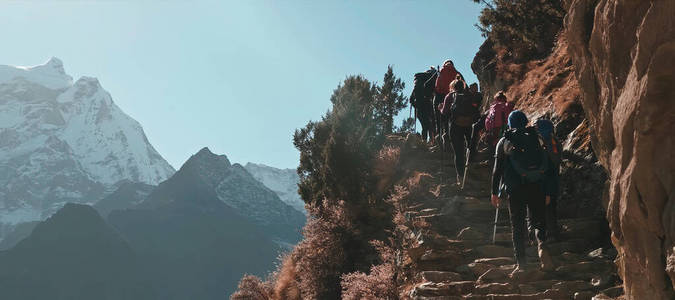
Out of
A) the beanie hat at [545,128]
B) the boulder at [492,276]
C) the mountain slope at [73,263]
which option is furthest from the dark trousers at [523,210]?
the mountain slope at [73,263]

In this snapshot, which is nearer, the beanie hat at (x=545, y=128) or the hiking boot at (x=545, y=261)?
the hiking boot at (x=545, y=261)

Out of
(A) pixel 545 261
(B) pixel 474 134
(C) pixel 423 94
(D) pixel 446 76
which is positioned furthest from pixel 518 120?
(C) pixel 423 94

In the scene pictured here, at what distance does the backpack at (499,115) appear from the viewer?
369 inches

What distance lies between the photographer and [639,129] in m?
3.25

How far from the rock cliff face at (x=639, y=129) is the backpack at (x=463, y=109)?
16.4 ft

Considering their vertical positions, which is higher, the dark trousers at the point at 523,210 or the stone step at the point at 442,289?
the dark trousers at the point at 523,210

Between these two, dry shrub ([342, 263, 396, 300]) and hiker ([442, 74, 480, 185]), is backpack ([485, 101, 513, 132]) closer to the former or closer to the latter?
hiker ([442, 74, 480, 185])

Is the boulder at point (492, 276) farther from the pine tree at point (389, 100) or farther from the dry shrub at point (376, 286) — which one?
the pine tree at point (389, 100)

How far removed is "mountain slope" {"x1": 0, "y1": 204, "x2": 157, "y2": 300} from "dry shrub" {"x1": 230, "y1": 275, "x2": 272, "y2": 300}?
13089 centimetres

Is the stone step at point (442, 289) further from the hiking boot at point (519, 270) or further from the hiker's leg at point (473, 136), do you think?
the hiker's leg at point (473, 136)

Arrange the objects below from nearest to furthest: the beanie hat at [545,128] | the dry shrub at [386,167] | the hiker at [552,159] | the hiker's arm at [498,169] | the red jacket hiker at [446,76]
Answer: the hiker's arm at [498,169], the hiker at [552,159], the beanie hat at [545,128], the red jacket hiker at [446,76], the dry shrub at [386,167]

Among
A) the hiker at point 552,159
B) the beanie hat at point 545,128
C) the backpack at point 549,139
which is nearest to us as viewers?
the hiker at point 552,159

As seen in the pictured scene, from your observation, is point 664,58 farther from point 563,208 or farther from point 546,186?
point 563,208

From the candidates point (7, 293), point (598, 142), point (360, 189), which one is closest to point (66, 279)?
point (7, 293)
